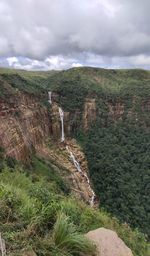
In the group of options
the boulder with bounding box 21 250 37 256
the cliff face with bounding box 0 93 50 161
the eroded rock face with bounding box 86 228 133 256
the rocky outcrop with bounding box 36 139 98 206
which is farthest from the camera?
the rocky outcrop with bounding box 36 139 98 206

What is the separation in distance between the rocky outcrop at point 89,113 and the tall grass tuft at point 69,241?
5694cm

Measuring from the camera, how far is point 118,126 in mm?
67438

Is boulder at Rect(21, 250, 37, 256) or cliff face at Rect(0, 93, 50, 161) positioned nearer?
boulder at Rect(21, 250, 37, 256)

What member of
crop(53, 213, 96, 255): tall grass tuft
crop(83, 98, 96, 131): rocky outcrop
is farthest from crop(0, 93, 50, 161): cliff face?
crop(53, 213, 96, 255): tall grass tuft

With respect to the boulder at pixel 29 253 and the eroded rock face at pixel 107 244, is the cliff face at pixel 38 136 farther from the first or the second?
the boulder at pixel 29 253

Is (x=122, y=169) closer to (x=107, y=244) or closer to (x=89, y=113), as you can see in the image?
(x=89, y=113)

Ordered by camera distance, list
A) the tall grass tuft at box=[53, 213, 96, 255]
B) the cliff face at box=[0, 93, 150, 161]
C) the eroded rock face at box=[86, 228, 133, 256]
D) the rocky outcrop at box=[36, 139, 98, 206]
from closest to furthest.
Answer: the tall grass tuft at box=[53, 213, 96, 255], the eroded rock face at box=[86, 228, 133, 256], the cliff face at box=[0, 93, 150, 161], the rocky outcrop at box=[36, 139, 98, 206]

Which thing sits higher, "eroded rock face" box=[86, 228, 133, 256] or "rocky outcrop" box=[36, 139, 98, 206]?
"eroded rock face" box=[86, 228, 133, 256]

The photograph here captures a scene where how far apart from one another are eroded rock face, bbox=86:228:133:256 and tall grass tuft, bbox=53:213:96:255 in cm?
37

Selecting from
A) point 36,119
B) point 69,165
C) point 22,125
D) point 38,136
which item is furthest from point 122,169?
point 22,125

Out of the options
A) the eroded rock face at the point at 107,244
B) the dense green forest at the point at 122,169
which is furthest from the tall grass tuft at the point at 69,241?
the dense green forest at the point at 122,169

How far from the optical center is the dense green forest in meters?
45.7

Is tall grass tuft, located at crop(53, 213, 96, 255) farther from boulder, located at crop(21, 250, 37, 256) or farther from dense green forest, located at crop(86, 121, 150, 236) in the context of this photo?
dense green forest, located at crop(86, 121, 150, 236)

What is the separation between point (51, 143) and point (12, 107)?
9.48 meters
